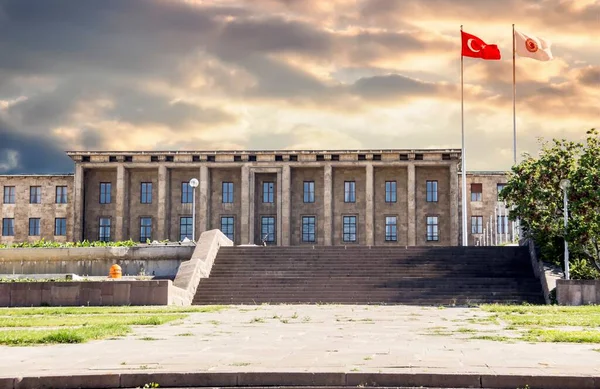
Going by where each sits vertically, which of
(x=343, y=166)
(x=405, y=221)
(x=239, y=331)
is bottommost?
(x=239, y=331)

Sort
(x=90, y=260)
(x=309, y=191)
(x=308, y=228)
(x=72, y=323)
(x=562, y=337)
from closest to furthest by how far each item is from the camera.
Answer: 1. (x=562, y=337)
2. (x=72, y=323)
3. (x=90, y=260)
4. (x=308, y=228)
5. (x=309, y=191)

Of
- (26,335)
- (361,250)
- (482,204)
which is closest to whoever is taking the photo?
(26,335)

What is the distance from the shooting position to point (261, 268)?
33.5 metres

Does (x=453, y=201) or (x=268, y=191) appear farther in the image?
(x=268, y=191)

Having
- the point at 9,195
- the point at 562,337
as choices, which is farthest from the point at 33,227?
the point at 562,337

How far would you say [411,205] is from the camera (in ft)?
203

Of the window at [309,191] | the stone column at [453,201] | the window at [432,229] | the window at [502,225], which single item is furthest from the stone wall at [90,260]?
the window at [502,225]

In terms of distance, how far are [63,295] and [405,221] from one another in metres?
38.9

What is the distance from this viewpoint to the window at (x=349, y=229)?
62594mm

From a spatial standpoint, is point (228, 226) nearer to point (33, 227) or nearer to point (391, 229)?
point (391, 229)

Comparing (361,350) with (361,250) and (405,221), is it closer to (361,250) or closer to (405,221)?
(361,250)

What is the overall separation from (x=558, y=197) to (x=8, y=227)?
4667 centimetres

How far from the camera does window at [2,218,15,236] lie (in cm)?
6531

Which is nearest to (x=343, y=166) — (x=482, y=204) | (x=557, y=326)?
(x=482, y=204)
